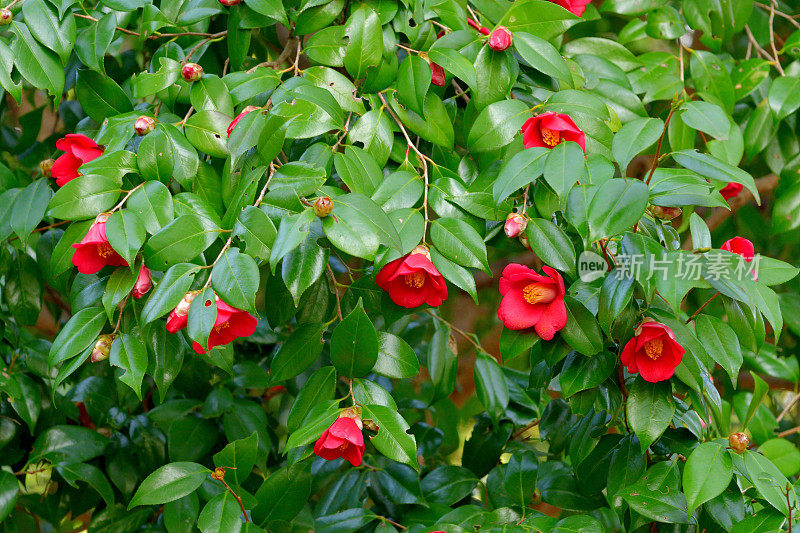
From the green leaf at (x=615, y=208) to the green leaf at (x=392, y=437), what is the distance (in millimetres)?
271

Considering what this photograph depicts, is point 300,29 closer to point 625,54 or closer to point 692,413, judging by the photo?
point 625,54

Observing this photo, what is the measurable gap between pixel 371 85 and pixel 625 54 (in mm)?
521

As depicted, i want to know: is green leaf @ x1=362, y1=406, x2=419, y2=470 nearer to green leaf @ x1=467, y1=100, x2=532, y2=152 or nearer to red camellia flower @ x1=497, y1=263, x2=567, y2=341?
red camellia flower @ x1=497, y1=263, x2=567, y2=341

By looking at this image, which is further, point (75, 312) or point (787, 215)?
point (787, 215)

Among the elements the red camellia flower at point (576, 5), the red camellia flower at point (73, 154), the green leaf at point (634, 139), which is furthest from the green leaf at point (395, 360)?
the red camellia flower at point (576, 5)

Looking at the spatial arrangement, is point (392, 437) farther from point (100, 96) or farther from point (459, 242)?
point (100, 96)

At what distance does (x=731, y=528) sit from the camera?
84 cm

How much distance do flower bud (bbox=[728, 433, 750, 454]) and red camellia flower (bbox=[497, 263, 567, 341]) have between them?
22 cm

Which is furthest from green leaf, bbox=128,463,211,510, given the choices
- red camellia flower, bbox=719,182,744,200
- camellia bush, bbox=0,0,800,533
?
red camellia flower, bbox=719,182,744,200

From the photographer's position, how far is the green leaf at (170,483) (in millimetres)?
877

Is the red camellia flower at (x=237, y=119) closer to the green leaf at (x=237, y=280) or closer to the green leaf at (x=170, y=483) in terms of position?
the green leaf at (x=237, y=280)

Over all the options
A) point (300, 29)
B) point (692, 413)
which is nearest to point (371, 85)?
point (300, 29)

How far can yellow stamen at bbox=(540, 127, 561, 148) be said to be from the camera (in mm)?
860

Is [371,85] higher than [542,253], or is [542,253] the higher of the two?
[371,85]
